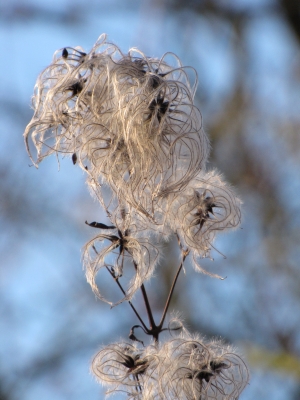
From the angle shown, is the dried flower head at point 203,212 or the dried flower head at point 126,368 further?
the dried flower head at point 203,212

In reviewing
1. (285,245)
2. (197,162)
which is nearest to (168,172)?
(197,162)

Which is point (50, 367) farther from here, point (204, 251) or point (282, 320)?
point (204, 251)

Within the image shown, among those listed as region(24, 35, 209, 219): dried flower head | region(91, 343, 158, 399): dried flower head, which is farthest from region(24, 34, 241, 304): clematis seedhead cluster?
region(91, 343, 158, 399): dried flower head

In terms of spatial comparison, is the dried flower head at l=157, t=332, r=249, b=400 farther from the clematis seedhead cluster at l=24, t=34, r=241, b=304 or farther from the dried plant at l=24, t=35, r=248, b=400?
the clematis seedhead cluster at l=24, t=34, r=241, b=304

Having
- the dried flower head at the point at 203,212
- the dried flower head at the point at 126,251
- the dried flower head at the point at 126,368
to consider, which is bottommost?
the dried flower head at the point at 126,368

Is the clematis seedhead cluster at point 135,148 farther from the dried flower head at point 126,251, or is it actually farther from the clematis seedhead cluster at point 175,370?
the clematis seedhead cluster at point 175,370

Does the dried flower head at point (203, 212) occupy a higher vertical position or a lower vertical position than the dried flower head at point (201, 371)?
higher

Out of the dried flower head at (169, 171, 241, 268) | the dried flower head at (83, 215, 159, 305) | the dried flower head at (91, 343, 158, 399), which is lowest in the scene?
the dried flower head at (91, 343, 158, 399)

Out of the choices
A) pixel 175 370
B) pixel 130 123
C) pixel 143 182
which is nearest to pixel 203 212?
pixel 143 182

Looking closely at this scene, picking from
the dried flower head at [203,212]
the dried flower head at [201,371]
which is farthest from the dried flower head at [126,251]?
the dried flower head at [201,371]
